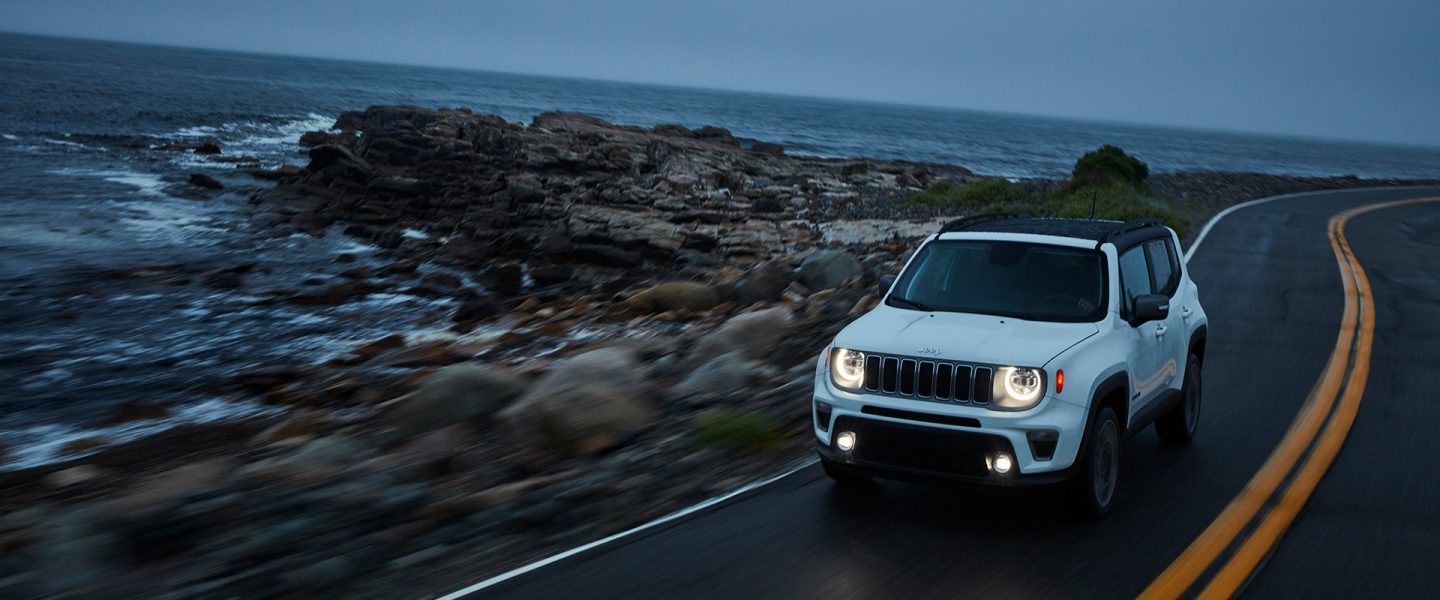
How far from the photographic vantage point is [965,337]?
6.28m

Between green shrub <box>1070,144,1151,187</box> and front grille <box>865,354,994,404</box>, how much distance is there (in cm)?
3087

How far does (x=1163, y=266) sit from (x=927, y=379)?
2.95 meters

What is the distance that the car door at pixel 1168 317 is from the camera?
7.44m

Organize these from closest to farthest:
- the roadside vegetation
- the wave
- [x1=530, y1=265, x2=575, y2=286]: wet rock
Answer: the wave, [x1=530, y1=265, x2=575, y2=286]: wet rock, the roadside vegetation

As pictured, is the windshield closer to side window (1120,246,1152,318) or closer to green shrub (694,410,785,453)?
side window (1120,246,1152,318)

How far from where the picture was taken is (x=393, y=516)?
707 centimetres

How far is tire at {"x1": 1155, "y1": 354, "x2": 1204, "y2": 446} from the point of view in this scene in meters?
8.06

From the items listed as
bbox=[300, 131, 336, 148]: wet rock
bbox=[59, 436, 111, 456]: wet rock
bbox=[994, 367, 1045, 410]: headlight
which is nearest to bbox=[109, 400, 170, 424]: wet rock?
bbox=[59, 436, 111, 456]: wet rock

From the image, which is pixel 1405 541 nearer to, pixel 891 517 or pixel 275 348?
pixel 891 517

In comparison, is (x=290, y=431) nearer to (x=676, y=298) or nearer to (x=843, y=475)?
(x=843, y=475)

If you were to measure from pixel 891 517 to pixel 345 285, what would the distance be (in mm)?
17275

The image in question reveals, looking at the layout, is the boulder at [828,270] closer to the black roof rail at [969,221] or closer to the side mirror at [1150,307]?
the black roof rail at [969,221]

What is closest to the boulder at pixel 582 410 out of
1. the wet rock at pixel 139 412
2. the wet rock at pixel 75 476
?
the wet rock at pixel 75 476

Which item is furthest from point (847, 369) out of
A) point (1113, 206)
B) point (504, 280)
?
point (1113, 206)
